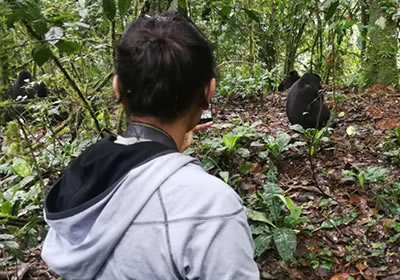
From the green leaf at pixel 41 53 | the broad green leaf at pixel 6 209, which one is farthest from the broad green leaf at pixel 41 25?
the broad green leaf at pixel 6 209

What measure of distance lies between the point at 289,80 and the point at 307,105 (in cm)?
278

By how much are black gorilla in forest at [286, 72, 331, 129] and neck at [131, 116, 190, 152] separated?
Result: 3.24 metres

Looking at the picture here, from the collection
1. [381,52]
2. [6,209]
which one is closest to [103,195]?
[6,209]

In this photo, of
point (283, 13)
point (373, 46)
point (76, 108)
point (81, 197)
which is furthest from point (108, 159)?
point (283, 13)

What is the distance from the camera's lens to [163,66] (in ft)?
3.21

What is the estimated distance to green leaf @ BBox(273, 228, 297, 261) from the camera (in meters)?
2.55

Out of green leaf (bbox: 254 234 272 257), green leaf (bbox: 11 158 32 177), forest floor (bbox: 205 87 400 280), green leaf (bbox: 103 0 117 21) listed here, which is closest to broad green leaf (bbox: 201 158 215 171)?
forest floor (bbox: 205 87 400 280)

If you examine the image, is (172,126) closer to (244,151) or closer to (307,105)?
(244,151)

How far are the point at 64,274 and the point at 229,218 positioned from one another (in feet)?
1.53

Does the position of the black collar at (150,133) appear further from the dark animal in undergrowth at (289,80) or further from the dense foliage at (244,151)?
the dark animal in undergrowth at (289,80)

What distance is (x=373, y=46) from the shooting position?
550 centimetres

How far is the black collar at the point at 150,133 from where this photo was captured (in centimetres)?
107

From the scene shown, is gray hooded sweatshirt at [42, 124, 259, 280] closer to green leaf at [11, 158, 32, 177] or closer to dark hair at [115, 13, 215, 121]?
dark hair at [115, 13, 215, 121]

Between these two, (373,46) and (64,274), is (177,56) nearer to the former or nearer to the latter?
(64,274)
